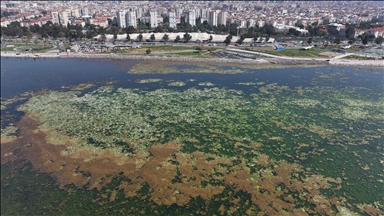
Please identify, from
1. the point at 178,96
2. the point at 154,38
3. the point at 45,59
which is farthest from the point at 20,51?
the point at 178,96

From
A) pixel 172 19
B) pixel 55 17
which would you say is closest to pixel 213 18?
pixel 172 19

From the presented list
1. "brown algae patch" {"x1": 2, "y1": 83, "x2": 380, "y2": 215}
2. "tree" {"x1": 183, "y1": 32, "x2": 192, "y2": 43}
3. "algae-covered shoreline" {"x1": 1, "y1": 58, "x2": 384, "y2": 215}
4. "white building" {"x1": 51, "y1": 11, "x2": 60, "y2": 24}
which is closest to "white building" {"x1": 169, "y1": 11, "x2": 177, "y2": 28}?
"tree" {"x1": 183, "y1": 32, "x2": 192, "y2": 43}

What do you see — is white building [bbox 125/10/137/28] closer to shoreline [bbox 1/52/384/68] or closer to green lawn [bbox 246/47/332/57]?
shoreline [bbox 1/52/384/68]

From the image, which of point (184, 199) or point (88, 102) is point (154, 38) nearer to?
point (88, 102)

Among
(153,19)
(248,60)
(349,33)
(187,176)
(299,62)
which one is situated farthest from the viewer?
(153,19)

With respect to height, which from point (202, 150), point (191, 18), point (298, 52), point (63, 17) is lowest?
point (202, 150)

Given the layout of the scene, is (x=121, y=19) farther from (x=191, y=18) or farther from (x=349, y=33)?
(x=349, y=33)

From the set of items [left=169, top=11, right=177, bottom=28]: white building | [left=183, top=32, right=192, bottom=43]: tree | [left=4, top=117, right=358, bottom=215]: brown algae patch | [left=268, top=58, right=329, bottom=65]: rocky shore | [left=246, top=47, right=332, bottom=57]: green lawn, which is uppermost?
[left=169, top=11, right=177, bottom=28]: white building

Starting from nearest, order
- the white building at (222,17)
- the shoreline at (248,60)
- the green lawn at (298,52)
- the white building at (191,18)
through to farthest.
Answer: the shoreline at (248,60) < the green lawn at (298,52) < the white building at (222,17) < the white building at (191,18)

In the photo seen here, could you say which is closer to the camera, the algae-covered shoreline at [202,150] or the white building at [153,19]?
the algae-covered shoreline at [202,150]

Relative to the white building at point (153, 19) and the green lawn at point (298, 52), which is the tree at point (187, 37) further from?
the white building at point (153, 19)

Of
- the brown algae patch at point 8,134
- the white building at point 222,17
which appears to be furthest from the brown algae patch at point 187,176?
the white building at point 222,17
